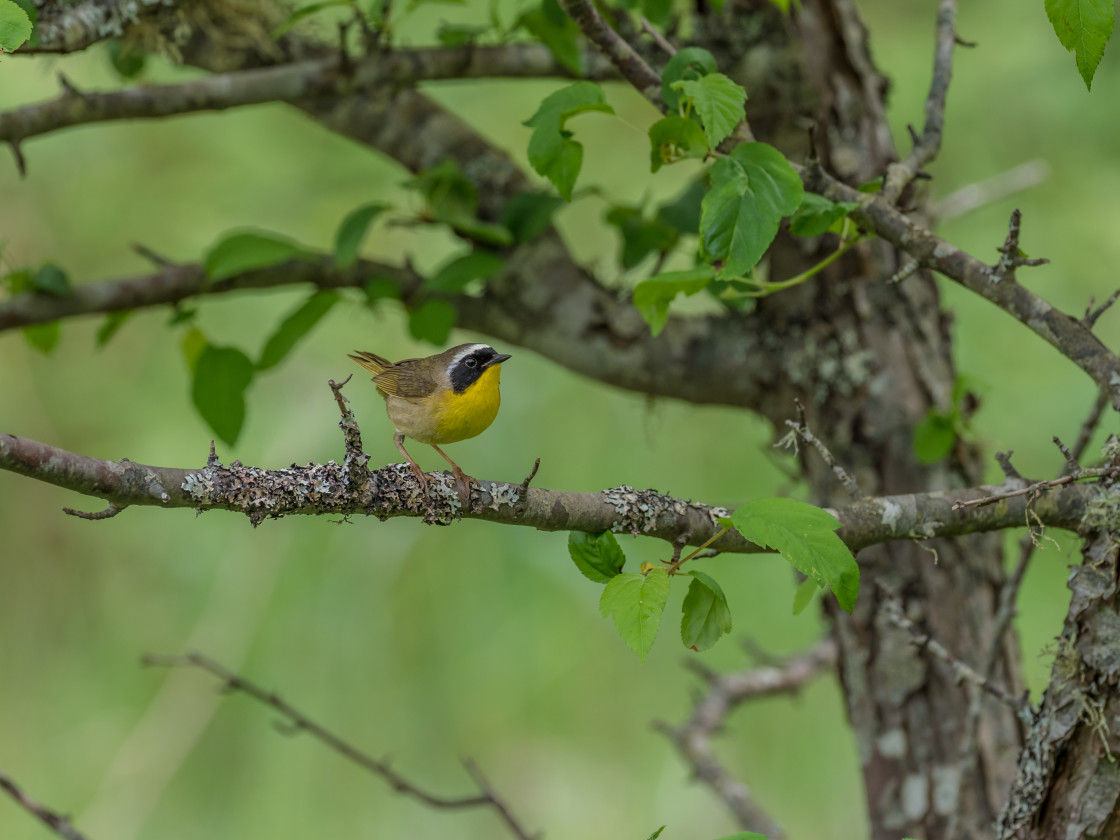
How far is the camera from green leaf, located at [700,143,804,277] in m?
1.87

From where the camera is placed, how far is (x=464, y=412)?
2.67 meters

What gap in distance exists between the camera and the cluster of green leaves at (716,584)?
1.62 meters

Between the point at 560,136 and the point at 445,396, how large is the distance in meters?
0.89

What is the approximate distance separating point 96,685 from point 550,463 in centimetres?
285

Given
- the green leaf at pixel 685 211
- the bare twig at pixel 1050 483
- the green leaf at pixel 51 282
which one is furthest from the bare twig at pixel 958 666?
the green leaf at pixel 51 282

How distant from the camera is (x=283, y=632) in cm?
515

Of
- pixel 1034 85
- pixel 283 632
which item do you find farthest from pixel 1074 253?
pixel 283 632

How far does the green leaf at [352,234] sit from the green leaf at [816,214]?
1.55 meters

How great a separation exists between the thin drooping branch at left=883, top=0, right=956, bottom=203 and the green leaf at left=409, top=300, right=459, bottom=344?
1468 millimetres

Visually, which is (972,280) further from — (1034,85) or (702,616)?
(1034,85)

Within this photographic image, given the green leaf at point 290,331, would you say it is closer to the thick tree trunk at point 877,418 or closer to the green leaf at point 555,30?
the green leaf at point 555,30

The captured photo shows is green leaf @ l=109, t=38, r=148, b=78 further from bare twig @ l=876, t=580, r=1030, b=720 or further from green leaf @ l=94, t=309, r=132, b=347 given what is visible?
bare twig @ l=876, t=580, r=1030, b=720

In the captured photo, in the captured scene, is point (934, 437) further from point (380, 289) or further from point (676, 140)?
point (380, 289)

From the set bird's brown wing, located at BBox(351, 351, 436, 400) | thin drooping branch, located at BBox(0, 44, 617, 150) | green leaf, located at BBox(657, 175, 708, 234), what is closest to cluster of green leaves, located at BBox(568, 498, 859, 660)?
bird's brown wing, located at BBox(351, 351, 436, 400)
